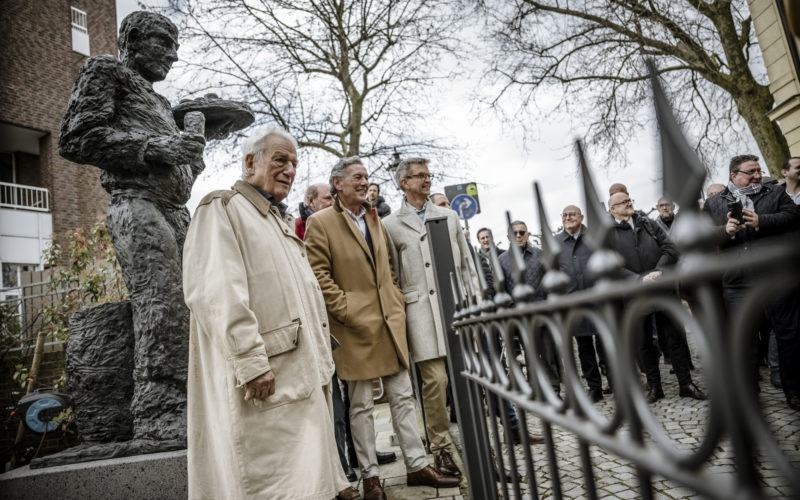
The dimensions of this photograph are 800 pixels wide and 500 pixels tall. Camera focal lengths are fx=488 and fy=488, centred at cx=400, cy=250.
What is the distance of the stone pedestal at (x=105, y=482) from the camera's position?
2.84 m

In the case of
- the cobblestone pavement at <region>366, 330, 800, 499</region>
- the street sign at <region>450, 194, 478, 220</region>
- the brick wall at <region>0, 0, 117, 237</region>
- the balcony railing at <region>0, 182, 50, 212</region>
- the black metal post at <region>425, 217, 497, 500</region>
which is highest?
the brick wall at <region>0, 0, 117, 237</region>

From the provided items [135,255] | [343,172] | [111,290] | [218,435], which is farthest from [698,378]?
[111,290]

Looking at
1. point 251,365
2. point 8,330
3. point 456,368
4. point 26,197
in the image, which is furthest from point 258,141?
point 26,197

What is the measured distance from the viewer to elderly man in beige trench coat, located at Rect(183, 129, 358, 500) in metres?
1.99

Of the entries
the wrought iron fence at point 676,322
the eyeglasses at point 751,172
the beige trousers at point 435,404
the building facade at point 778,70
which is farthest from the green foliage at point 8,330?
the building facade at point 778,70

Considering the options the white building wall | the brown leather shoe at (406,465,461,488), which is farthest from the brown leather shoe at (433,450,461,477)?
the white building wall

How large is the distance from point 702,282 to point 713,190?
21.8 ft

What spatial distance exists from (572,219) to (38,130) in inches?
723

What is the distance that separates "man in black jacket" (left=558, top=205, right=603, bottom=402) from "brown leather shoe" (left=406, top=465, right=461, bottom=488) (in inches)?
84.1

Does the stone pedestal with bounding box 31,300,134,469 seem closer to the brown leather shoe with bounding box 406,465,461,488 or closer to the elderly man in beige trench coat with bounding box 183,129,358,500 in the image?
the elderly man in beige trench coat with bounding box 183,129,358,500

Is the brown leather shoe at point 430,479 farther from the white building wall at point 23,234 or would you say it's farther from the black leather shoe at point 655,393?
the white building wall at point 23,234

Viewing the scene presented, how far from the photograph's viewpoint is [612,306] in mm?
563

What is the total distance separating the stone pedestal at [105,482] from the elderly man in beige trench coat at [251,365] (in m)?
0.92

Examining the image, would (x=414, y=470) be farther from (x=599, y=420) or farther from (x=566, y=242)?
(x=566, y=242)
